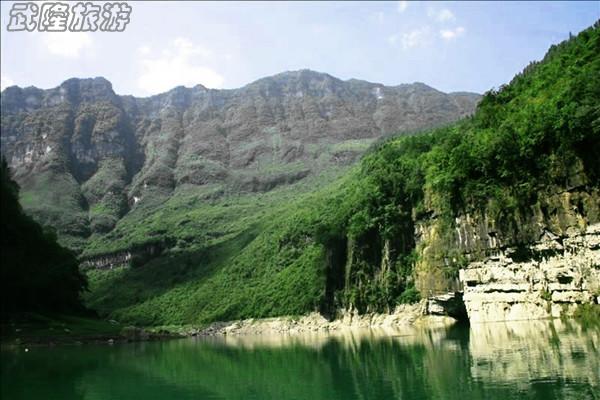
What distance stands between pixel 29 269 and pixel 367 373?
6026 cm

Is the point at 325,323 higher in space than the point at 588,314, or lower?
lower

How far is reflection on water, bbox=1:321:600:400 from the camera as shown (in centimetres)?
2205

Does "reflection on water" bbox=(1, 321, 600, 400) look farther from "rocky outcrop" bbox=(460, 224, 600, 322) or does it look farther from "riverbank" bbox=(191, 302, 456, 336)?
"riverbank" bbox=(191, 302, 456, 336)

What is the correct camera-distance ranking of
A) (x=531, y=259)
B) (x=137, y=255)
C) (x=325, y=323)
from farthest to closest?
(x=137, y=255)
(x=325, y=323)
(x=531, y=259)

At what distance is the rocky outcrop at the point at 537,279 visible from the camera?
144 ft

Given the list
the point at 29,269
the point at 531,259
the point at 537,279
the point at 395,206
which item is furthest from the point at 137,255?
the point at 537,279

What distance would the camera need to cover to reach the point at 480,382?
2281 cm

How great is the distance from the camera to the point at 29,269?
7344 cm

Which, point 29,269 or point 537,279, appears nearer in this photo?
point 537,279

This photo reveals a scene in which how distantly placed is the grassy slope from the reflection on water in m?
16.2

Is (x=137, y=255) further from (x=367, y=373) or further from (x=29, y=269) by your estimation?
(x=367, y=373)

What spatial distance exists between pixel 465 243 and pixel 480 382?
37.3 metres

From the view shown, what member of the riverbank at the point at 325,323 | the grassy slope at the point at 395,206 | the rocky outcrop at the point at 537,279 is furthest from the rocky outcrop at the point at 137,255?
the rocky outcrop at the point at 537,279

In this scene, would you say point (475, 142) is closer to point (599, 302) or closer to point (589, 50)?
point (589, 50)
